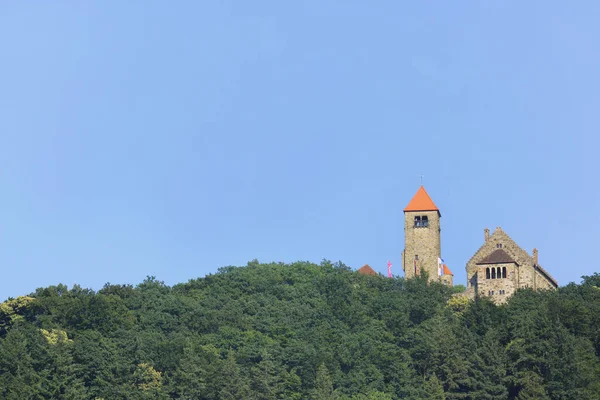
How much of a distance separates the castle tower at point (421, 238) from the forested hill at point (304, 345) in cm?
661

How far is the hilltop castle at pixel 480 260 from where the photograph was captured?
358ft

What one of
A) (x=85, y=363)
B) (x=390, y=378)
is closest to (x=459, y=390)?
(x=390, y=378)

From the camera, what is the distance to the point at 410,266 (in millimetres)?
113938

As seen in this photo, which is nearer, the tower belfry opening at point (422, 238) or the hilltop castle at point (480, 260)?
the hilltop castle at point (480, 260)

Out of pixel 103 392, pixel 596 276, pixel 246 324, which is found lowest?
pixel 103 392

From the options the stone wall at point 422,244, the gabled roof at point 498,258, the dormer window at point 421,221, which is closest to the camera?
the gabled roof at point 498,258

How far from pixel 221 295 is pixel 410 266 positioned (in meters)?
16.7

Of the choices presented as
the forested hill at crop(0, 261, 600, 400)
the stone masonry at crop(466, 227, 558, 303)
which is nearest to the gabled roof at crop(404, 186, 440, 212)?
the stone masonry at crop(466, 227, 558, 303)

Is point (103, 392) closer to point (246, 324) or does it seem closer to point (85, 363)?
point (85, 363)

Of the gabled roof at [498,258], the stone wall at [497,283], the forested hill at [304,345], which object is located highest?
the gabled roof at [498,258]

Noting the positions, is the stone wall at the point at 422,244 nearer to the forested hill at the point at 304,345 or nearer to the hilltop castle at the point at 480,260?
the hilltop castle at the point at 480,260

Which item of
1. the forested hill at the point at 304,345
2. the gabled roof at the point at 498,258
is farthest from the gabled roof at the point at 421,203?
the forested hill at the point at 304,345

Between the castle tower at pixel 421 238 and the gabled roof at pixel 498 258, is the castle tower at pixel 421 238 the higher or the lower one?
the higher one

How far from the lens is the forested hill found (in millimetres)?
89500
